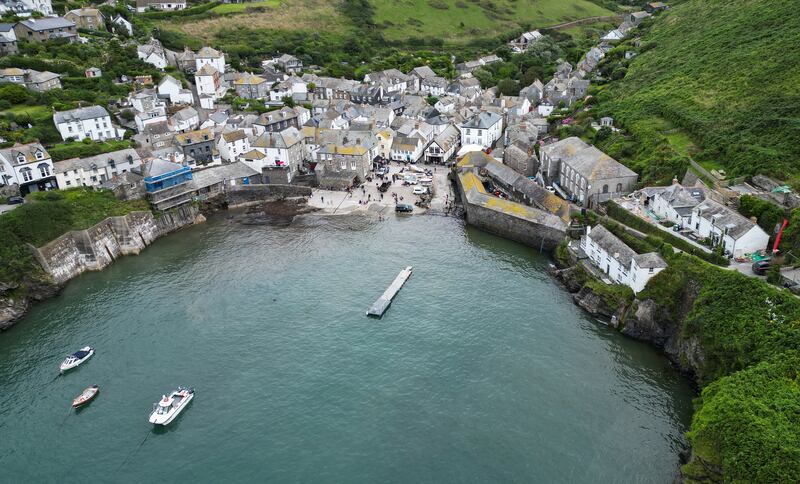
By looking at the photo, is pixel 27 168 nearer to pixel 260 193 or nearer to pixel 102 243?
pixel 102 243

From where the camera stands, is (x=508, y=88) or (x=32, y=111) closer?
(x=32, y=111)

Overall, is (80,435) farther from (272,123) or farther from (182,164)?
(272,123)

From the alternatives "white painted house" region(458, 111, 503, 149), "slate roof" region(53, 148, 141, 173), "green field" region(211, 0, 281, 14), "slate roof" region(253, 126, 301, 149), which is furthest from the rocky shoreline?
"green field" region(211, 0, 281, 14)

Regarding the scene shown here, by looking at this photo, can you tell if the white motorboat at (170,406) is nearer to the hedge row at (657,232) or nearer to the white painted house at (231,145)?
the hedge row at (657,232)

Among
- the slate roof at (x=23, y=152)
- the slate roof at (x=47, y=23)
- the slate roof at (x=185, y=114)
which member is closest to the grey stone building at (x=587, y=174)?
the slate roof at (x=185, y=114)

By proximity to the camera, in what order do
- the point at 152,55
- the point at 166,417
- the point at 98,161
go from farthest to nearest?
the point at 152,55, the point at 98,161, the point at 166,417

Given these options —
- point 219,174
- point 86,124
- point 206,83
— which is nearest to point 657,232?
point 219,174

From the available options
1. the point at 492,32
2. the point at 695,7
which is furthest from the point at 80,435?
the point at 492,32
